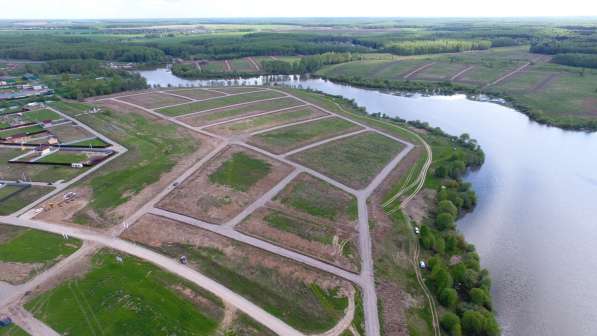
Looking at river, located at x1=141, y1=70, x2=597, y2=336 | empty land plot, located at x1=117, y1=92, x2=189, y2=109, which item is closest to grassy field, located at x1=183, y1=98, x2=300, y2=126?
empty land plot, located at x1=117, y1=92, x2=189, y2=109

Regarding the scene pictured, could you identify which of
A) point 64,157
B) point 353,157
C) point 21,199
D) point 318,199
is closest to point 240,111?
point 353,157

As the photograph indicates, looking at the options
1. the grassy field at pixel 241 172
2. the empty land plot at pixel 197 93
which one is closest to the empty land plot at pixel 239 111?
the empty land plot at pixel 197 93

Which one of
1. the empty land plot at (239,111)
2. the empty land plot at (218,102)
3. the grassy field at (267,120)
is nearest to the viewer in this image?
the grassy field at (267,120)

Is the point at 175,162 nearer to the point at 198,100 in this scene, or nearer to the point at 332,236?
the point at 332,236

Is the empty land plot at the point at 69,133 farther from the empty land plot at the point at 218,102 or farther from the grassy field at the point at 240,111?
the grassy field at the point at 240,111

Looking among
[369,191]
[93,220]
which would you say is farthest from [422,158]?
[93,220]
